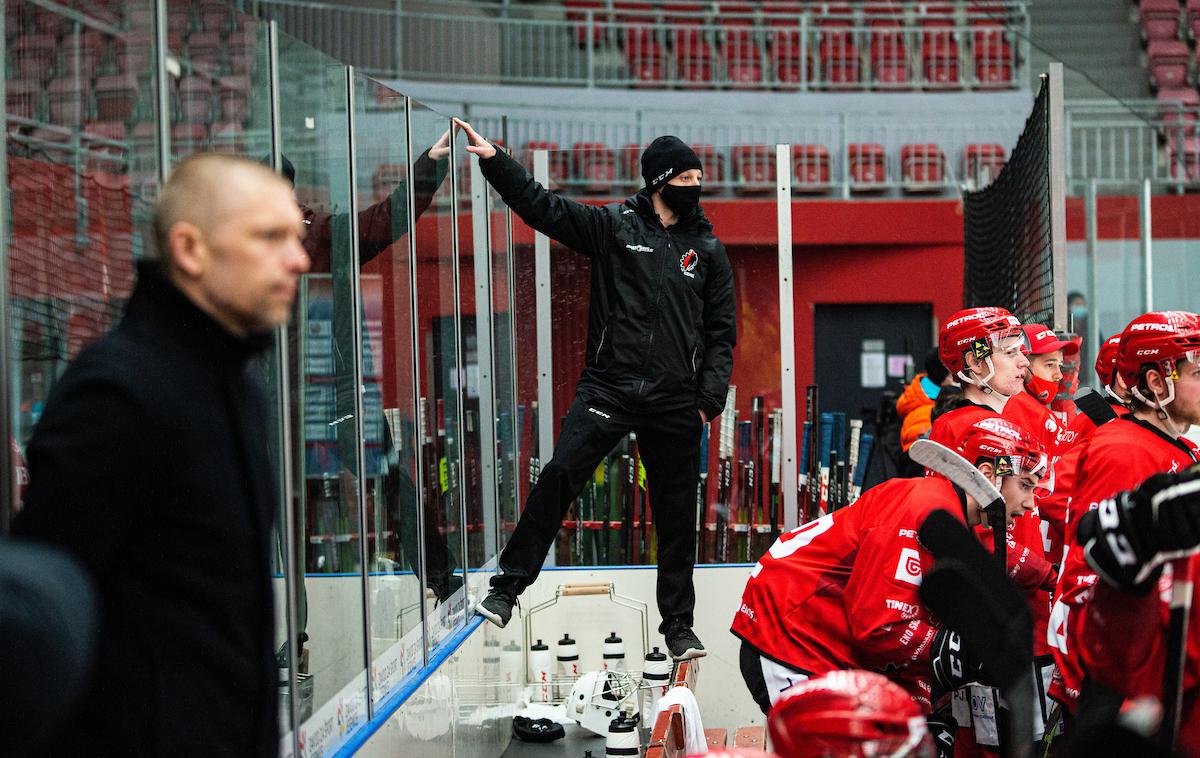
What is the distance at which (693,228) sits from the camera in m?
4.17

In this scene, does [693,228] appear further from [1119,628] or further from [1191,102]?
[1191,102]

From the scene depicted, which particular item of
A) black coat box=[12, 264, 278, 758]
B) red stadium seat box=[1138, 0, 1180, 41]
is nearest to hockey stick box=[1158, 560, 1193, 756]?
black coat box=[12, 264, 278, 758]

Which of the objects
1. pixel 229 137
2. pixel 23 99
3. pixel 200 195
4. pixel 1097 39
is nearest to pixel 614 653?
pixel 229 137

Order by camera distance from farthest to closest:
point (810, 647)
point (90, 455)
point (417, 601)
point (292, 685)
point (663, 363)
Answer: point (663, 363) < point (417, 601) < point (810, 647) < point (292, 685) < point (90, 455)

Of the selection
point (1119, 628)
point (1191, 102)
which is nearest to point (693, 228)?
point (1119, 628)

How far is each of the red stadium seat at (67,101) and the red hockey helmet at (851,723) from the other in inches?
52.9

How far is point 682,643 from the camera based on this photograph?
4090mm

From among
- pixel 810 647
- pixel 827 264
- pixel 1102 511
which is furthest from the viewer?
pixel 827 264

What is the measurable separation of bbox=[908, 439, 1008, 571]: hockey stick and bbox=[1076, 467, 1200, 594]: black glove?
1.16 m

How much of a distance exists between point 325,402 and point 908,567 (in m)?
1.40

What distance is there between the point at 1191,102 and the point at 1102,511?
38.8 ft

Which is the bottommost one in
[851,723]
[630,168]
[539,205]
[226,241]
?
[851,723]

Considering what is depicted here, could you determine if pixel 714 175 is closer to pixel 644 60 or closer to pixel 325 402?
pixel 644 60

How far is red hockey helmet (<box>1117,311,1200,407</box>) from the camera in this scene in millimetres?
2566
